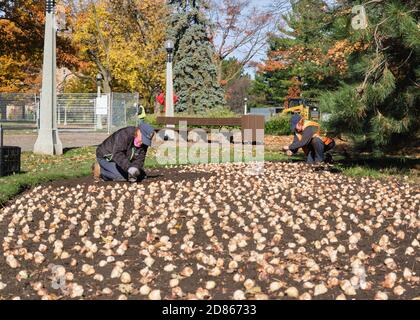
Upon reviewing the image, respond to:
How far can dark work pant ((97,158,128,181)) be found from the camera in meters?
8.91

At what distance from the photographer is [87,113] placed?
29.2 meters

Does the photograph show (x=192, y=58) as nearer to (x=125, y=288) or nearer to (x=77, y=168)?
(x=77, y=168)

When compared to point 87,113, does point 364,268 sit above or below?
below

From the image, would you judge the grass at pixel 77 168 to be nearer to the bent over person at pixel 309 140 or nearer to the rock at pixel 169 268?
the bent over person at pixel 309 140

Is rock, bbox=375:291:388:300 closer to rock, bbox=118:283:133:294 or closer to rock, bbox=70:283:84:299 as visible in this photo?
rock, bbox=118:283:133:294

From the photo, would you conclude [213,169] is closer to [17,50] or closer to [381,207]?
[381,207]

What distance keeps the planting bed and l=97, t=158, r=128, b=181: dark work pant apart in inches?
19.3

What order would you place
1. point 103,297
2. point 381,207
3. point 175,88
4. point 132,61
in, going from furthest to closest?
point 132,61, point 175,88, point 381,207, point 103,297

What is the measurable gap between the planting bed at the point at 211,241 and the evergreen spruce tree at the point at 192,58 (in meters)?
22.1

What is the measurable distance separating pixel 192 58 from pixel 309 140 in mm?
21292

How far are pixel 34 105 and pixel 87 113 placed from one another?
2.70 m

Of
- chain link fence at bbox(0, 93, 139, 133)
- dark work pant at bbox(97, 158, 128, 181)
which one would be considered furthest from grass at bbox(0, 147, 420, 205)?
chain link fence at bbox(0, 93, 139, 133)
